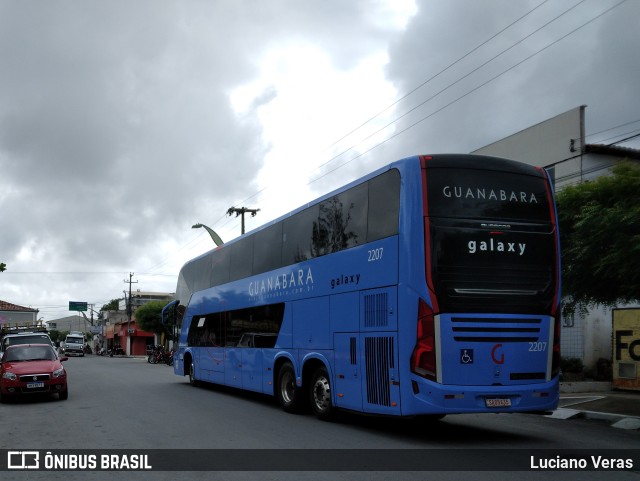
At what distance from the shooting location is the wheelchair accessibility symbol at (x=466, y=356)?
9797 mm

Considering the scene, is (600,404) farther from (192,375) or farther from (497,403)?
(192,375)

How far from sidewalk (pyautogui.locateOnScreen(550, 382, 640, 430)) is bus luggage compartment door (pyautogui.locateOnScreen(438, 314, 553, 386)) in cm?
405

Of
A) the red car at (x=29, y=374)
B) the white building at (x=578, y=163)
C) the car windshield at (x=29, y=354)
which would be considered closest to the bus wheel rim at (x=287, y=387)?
the red car at (x=29, y=374)

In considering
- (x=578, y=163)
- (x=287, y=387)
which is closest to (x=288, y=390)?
(x=287, y=387)

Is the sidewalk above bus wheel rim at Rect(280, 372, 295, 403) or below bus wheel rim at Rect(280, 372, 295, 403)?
below

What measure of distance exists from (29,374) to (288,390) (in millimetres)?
6760

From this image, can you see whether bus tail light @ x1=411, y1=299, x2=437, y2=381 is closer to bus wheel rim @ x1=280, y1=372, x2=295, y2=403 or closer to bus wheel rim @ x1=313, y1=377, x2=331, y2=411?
bus wheel rim @ x1=313, y1=377, x2=331, y2=411

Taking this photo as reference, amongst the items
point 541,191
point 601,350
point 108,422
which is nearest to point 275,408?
point 108,422

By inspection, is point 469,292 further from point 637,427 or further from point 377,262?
point 637,427

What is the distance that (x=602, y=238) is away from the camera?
12555mm

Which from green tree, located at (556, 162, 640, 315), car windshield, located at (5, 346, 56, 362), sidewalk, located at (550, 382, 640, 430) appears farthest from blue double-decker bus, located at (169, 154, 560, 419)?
car windshield, located at (5, 346, 56, 362)

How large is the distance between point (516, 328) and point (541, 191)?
2.33 meters

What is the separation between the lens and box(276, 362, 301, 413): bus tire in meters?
14.1

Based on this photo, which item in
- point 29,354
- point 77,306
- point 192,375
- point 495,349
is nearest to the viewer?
point 495,349
